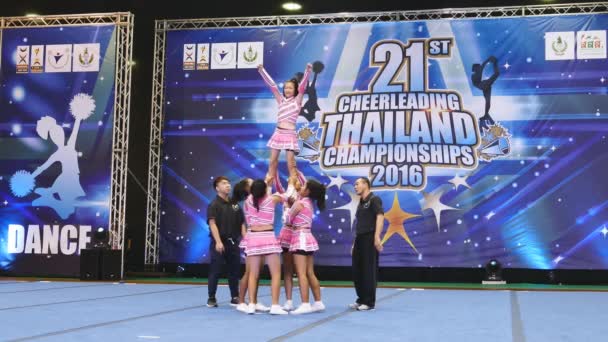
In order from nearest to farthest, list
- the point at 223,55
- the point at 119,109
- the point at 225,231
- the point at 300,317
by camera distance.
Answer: the point at 300,317 → the point at 225,231 → the point at 119,109 → the point at 223,55

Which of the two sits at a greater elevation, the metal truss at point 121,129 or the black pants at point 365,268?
the metal truss at point 121,129

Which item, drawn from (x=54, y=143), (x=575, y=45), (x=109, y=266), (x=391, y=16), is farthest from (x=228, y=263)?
(x=575, y=45)

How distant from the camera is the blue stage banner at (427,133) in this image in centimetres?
1186

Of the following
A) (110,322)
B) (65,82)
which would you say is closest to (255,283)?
(110,322)

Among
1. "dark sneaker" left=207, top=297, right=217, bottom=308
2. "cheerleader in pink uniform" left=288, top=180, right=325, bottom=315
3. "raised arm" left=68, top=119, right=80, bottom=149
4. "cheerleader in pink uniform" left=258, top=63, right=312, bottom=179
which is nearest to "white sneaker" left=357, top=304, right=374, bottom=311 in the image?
"cheerleader in pink uniform" left=288, top=180, right=325, bottom=315

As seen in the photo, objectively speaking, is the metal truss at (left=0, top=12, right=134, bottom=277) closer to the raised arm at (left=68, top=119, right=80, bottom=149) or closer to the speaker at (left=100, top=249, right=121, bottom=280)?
the speaker at (left=100, top=249, right=121, bottom=280)

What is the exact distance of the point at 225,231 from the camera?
25.5 ft

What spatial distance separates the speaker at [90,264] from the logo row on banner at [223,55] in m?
3.71

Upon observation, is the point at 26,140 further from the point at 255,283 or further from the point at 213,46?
the point at 255,283

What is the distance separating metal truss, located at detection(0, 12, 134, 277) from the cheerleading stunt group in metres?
4.77

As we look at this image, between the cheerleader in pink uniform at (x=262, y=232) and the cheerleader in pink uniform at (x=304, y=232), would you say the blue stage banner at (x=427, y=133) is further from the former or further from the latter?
the cheerleader in pink uniform at (x=262, y=232)

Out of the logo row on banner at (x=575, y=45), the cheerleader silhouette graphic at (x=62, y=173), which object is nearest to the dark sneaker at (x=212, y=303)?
the cheerleader silhouette graphic at (x=62, y=173)

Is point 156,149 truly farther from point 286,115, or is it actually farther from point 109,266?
point 286,115

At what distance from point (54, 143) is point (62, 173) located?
566 millimetres
